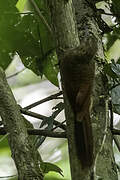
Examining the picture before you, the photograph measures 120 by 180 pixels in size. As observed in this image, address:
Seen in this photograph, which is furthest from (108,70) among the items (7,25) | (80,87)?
(7,25)

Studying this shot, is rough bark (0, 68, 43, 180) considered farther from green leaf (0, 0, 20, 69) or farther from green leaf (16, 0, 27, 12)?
green leaf (16, 0, 27, 12)

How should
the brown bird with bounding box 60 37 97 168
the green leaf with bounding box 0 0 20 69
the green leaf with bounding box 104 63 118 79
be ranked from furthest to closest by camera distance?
the green leaf with bounding box 0 0 20 69, the green leaf with bounding box 104 63 118 79, the brown bird with bounding box 60 37 97 168

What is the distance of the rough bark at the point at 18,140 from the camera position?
1.92 feet

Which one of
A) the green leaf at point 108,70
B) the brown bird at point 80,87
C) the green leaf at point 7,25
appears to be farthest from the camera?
the green leaf at point 7,25

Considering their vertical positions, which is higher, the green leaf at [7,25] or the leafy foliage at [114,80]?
the green leaf at [7,25]

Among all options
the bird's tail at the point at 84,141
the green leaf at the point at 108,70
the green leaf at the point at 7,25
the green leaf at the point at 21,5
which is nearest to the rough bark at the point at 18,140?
the bird's tail at the point at 84,141

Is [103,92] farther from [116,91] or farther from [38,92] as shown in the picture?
[38,92]

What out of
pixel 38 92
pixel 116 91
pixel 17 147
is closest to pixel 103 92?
pixel 116 91

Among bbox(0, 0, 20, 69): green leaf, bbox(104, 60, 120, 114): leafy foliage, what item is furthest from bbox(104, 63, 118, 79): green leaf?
bbox(0, 0, 20, 69): green leaf

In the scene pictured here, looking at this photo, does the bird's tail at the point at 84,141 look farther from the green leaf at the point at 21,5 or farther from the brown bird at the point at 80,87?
the green leaf at the point at 21,5

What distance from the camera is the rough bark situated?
1.92 ft

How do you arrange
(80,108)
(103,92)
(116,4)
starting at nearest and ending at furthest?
(80,108) < (103,92) < (116,4)

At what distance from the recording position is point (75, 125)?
577 mm

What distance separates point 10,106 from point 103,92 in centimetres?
16
